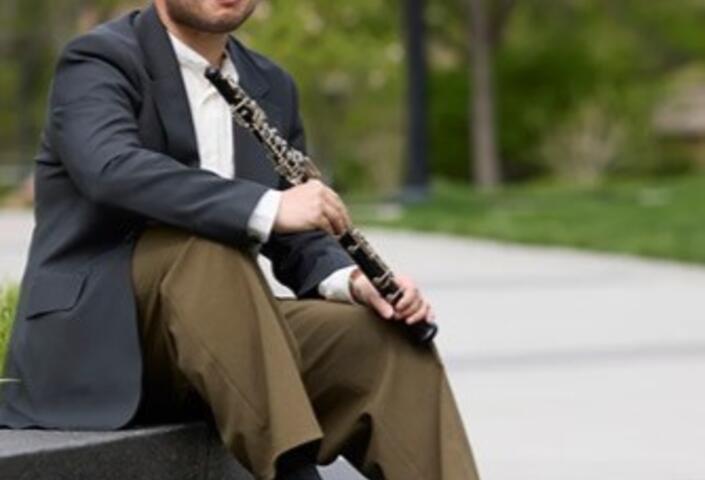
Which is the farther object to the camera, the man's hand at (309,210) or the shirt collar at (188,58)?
the shirt collar at (188,58)

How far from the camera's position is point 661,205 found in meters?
21.9

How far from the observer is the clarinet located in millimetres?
4898

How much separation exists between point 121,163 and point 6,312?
46.9 inches

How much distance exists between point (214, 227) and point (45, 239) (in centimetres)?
43

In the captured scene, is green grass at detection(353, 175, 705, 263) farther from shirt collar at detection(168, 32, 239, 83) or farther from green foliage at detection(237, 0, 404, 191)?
shirt collar at detection(168, 32, 239, 83)

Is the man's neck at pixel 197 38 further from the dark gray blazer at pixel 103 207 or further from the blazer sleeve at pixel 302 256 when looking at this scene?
the blazer sleeve at pixel 302 256

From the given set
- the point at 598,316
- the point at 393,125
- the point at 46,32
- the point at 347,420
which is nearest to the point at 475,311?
the point at 598,316

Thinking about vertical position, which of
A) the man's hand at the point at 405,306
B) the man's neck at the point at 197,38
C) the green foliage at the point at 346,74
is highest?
the man's neck at the point at 197,38

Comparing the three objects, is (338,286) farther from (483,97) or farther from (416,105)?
(483,97)

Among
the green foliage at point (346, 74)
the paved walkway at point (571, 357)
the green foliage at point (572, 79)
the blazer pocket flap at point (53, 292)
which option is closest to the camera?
the blazer pocket flap at point (53, 292)

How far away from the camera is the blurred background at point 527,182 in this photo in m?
8.39

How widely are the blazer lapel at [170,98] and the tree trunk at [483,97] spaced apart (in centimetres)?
3319

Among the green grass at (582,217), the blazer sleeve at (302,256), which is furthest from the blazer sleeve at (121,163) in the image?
the green grass at (582,217)

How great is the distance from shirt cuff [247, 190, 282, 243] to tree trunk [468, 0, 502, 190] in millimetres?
33408
